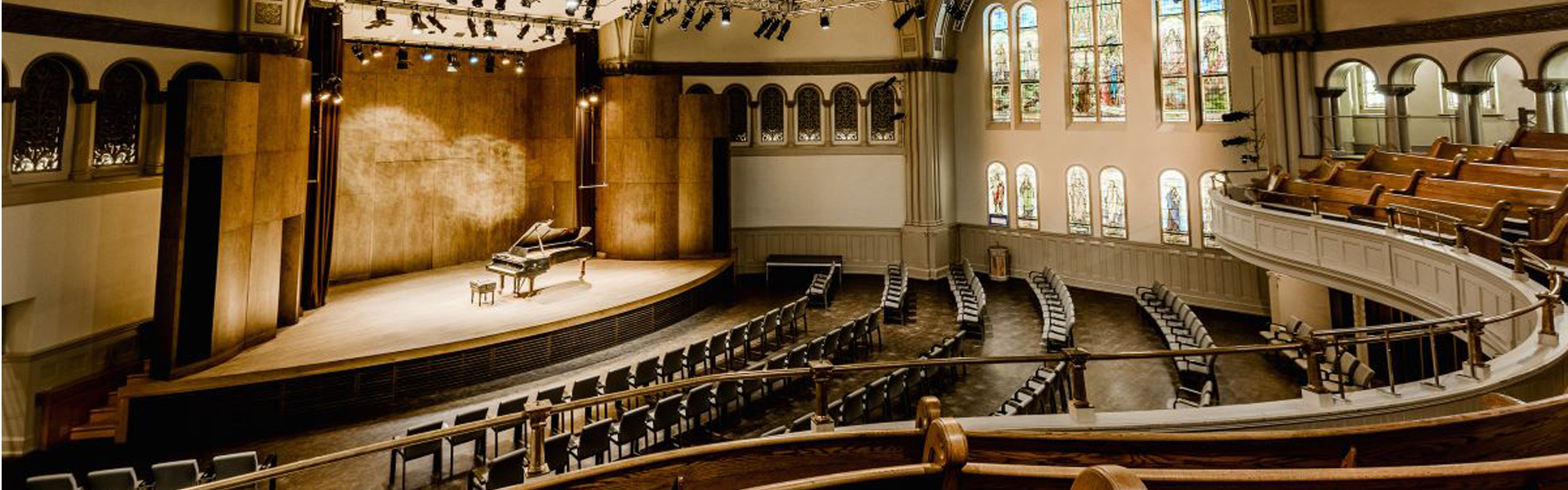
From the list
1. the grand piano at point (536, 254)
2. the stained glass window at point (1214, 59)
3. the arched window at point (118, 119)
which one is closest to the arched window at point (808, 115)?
the grand piano at point (536, 254)

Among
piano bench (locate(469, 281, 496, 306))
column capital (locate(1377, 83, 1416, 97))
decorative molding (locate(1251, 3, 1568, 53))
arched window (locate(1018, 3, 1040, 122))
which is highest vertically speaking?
arched window (locate(1018, 3, 1040, 122))

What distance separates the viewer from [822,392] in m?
4.72

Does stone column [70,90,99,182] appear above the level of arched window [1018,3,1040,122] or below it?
below

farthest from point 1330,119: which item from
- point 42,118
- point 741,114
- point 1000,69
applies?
point 42,118

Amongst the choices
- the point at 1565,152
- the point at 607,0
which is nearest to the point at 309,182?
the point at 607,0

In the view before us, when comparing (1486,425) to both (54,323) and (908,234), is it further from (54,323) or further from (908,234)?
(908,234)

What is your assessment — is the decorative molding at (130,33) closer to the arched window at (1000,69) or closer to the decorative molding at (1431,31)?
the arched window at (1000,69)

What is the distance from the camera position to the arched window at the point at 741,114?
17750 mm

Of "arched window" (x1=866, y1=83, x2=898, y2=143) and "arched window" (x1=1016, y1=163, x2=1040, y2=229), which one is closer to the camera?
"arched window" (x1=1016, y1=163, x2=1040, y2=229)

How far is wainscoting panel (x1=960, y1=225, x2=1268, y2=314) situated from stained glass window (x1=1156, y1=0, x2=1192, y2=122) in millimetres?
2627

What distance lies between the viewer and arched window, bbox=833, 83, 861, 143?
58.3 ft

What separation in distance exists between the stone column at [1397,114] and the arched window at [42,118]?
1758 cm

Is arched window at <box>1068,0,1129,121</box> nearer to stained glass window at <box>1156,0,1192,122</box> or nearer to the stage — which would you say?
stained glass window at <box>1156,0,1192,122</box>

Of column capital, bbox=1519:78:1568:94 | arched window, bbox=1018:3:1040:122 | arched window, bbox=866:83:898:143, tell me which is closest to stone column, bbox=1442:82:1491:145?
column capital, bbox=1519:78:1568:94
